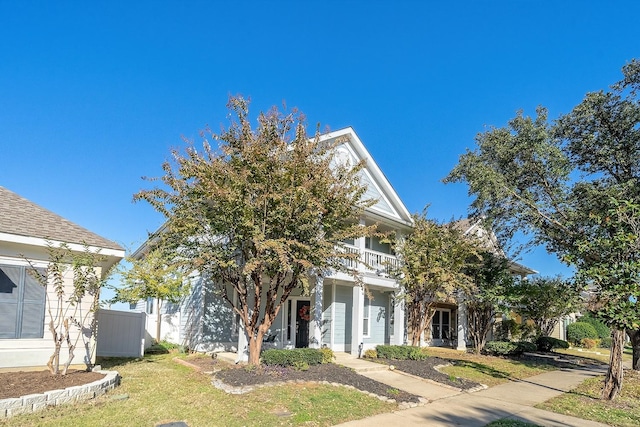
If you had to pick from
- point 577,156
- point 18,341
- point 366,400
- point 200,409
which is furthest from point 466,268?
point 18,341

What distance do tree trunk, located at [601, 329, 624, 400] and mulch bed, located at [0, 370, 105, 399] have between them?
485 inches

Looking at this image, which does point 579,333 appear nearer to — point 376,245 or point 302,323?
point 376,245

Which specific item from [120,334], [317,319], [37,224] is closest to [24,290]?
[37,224]

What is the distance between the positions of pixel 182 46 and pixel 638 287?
53.6ft

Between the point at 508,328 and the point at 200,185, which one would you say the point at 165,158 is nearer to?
the point at 200,185

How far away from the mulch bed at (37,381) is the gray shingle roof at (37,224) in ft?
→ 10.7

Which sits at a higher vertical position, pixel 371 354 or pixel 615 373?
pixel 615 373

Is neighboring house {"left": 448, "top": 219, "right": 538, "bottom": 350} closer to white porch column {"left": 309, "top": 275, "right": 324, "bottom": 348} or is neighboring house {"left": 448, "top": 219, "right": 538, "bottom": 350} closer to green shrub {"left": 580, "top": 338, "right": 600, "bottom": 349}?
green shrub {"left": 580, "top": 338, "right": 600, "bottom": 349}

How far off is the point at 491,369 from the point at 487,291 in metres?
4.18

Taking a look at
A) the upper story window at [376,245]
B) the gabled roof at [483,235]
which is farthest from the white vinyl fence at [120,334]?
the gabled roof at [483,235]

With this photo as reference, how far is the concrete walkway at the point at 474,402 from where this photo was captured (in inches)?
332

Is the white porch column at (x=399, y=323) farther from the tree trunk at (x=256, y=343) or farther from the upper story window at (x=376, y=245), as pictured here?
the tree trunk at (x=256, y=343)

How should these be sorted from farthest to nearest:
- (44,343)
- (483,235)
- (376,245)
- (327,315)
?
1. (483,235)
2. (376,245)
3. (327,315)
4. (44,343)

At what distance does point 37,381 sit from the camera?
324 inches
